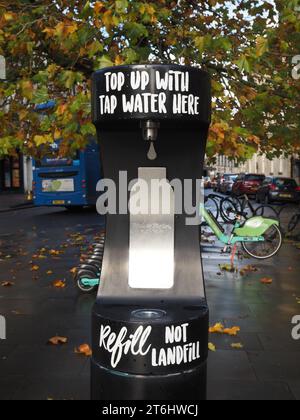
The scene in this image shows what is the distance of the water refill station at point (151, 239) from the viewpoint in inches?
97.2

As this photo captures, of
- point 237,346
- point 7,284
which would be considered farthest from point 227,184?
point 237,346

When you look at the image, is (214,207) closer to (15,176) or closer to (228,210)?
(228,210)

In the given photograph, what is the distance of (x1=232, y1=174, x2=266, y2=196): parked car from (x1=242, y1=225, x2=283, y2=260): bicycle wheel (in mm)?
20109

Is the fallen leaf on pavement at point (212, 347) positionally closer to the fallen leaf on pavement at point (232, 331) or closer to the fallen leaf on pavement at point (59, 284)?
the fallen leaf on pavement at point (232, 331)

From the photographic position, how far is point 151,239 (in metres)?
3.10

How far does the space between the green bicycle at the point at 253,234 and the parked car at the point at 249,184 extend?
20163mm

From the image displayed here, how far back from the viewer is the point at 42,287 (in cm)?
664

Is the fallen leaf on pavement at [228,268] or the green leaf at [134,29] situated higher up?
the green leaf at [134,29]

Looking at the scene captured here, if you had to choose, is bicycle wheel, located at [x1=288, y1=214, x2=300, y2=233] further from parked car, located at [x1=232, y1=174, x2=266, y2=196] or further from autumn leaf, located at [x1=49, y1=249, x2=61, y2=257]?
parked car, located at [x1=232, y1=174, x2=266, y2=196]

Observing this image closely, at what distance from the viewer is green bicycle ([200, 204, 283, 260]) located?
8508 mm

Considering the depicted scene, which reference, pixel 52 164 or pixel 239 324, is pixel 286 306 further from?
pixel 52 164

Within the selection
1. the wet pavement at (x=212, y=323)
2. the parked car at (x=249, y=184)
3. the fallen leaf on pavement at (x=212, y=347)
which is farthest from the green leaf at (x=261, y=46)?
the parked car at (x=249, y=184)

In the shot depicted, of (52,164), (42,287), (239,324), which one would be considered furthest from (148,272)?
(52,164)

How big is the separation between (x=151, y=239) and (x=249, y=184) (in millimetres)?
27002
